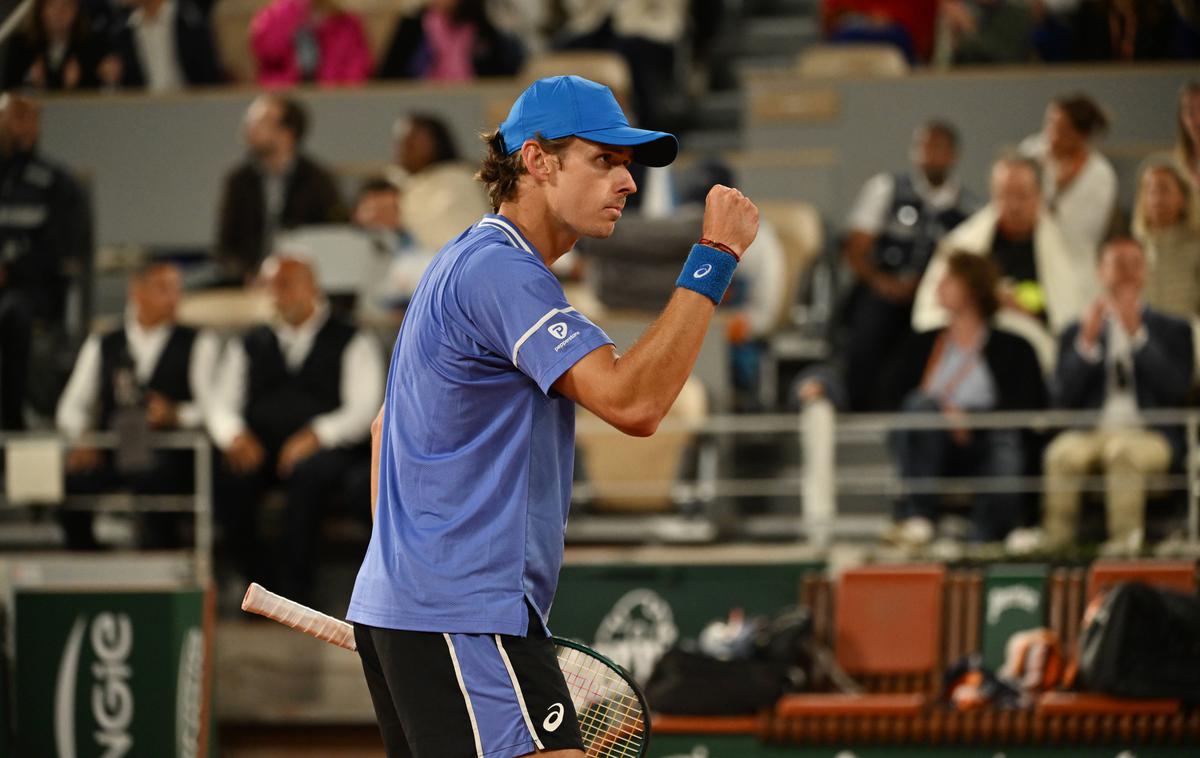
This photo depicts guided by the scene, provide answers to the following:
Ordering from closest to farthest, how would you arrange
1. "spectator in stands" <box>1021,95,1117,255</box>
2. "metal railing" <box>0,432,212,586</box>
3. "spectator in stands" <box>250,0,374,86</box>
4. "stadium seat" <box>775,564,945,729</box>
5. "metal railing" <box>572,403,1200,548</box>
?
1. "stadium seat" <box>775,564,945,729</box>
2. "metal railing" <box>572,403,1200,548</box>
3. "metal railing" <box>0,432,212,586</box>
4. "spectator in stands" <box>1021,95,1117,255</box>
5. "spectator in stands" <box>250,0,374,86</box>

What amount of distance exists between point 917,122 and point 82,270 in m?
4.64

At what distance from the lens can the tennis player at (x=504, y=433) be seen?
2975 millimetres

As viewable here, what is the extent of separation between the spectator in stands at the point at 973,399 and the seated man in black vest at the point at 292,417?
7.88 ft

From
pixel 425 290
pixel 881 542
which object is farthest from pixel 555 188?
pixel 881 542

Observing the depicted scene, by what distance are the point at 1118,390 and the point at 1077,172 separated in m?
1.33

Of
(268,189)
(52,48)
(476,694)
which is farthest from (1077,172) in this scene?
(476,694)

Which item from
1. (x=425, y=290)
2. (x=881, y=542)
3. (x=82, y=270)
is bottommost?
(x=881, y=542)

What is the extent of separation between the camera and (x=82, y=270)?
9797mm

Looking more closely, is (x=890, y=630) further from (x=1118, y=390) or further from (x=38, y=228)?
(x=38, y=228)

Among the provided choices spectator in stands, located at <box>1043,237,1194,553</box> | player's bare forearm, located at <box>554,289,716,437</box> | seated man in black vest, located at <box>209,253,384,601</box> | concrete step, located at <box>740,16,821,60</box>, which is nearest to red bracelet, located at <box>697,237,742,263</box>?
player's bare forearm, located at <box>554,289,716,437</box>

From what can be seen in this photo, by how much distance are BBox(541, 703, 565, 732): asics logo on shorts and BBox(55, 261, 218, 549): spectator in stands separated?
17.7ft

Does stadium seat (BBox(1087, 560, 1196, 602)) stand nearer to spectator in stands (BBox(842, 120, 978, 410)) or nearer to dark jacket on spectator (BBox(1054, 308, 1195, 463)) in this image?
dark jacket on spectator (BBox(1054, 308, 1195, 463))

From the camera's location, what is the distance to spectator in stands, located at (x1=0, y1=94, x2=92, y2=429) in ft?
29.1

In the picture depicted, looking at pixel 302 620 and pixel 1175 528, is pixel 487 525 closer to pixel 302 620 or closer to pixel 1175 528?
pixel 302 620
